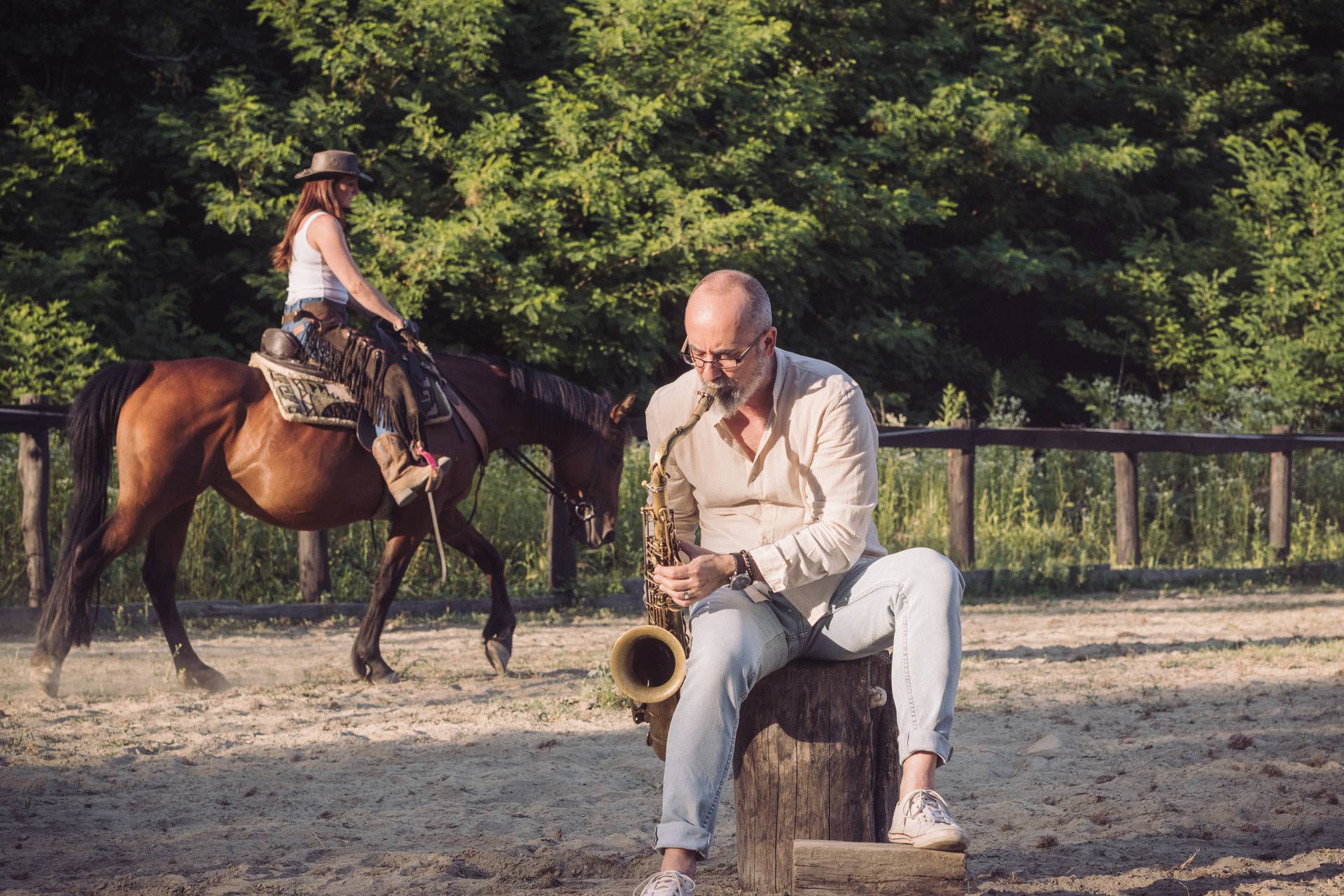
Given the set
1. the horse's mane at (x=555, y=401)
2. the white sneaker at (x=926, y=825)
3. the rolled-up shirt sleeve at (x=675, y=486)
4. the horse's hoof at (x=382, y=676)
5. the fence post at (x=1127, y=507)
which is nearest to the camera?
the white sneaker at (x=926, y=825)

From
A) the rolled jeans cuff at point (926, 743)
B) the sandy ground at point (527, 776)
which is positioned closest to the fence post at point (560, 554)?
the sandy ground at point (527, 776)

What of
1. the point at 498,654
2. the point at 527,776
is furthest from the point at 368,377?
the point at 527,776

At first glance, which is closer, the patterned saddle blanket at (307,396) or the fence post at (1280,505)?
the patterned saddle blanket at (307,396)

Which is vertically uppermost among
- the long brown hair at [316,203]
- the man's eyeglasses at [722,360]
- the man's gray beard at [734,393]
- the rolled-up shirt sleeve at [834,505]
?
the long brown hair at [316,203]

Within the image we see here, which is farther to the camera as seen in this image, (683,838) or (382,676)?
(382,676)

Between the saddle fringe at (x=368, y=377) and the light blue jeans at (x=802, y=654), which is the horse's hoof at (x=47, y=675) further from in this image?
the light blue jeans at (x=802, y=654)

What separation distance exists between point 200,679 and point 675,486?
3857mm

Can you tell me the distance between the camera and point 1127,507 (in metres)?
12.1

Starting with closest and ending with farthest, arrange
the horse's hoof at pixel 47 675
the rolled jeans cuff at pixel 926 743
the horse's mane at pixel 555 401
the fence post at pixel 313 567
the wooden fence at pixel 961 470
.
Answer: the rolled jeans cuff at pixel 926 743
the horse's hoof at pixel 47 675
the horse's mane at pixel 555 401
the wooden fence at pixel 961 470
the fence post at pixel 313 567

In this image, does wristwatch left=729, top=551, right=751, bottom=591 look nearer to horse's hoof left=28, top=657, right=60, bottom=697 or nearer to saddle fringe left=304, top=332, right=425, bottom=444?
saddle fringe left=304, top=332, right=425, bottom=444

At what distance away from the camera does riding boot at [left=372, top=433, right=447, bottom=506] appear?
685 cm

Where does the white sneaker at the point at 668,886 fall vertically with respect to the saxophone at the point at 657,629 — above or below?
below

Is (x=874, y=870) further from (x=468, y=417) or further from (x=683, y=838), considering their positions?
(x=468, y=417)

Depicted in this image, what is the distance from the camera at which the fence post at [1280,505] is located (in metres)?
12.7
